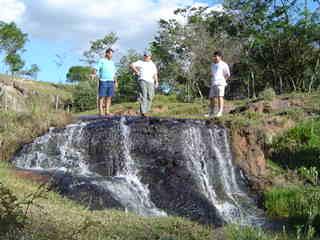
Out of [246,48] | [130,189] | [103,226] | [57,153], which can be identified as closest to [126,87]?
[246,48]

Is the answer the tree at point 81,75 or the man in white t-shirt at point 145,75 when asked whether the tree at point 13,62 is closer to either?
the tree at point 81,75

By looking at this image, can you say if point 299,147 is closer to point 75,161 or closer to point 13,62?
point 75,161

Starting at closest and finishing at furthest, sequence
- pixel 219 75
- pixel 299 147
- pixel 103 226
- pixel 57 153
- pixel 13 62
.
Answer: pixel 103 226 < pixel 57 153 < pixel 299 147 < pixel 219 75 < pixel 13 62

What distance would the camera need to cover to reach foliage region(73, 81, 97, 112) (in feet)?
91.5

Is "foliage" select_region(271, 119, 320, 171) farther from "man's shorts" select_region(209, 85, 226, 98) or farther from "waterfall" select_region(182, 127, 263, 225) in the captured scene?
"man's shorts" select_region(209, 85, 226, 98)

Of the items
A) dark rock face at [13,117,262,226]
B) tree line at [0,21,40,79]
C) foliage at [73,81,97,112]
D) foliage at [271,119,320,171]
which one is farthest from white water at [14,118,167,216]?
tree line at [0,21,40,79]

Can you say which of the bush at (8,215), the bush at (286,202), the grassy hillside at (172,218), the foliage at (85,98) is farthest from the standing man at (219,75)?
the foliage at (85,98)

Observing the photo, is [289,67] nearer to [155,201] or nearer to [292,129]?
[292,129]

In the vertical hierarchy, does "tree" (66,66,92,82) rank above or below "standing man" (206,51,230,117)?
above

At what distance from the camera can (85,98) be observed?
28.2 meters

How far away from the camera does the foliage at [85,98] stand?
2788 cm

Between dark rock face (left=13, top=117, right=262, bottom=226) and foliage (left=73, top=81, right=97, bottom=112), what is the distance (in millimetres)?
13833

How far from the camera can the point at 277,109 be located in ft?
54.0

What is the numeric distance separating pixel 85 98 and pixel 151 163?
53.9 feet
